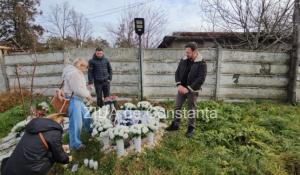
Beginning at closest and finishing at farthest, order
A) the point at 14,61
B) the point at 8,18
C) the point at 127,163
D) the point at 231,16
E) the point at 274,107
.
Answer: the point at 127,163
the point at 274,107
the point at 14,61
the point at 231,16
the point at 8,18

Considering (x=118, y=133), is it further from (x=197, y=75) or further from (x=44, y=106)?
(x=44, y=106)

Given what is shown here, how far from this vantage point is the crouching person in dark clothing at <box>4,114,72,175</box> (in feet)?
9.05

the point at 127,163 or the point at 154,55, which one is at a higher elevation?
the point at 154,55

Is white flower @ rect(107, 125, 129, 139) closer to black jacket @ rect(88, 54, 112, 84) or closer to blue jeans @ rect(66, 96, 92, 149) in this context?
blue jeans @ rect(66, 96, 92, 149)

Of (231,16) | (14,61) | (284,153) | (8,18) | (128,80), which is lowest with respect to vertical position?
(284,153)

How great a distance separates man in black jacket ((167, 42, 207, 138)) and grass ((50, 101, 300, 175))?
0.46 meters

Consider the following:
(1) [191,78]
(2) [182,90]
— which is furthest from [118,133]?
(1) [191,78]

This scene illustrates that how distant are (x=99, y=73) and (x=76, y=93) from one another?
2.31m

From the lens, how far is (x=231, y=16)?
9.36m

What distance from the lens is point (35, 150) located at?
9.06ft

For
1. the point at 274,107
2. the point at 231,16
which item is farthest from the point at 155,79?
the point at 231,16

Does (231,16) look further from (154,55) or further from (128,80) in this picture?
(128,80)

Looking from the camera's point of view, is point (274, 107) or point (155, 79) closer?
point (274, 107)

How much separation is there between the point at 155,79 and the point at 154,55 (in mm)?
685
